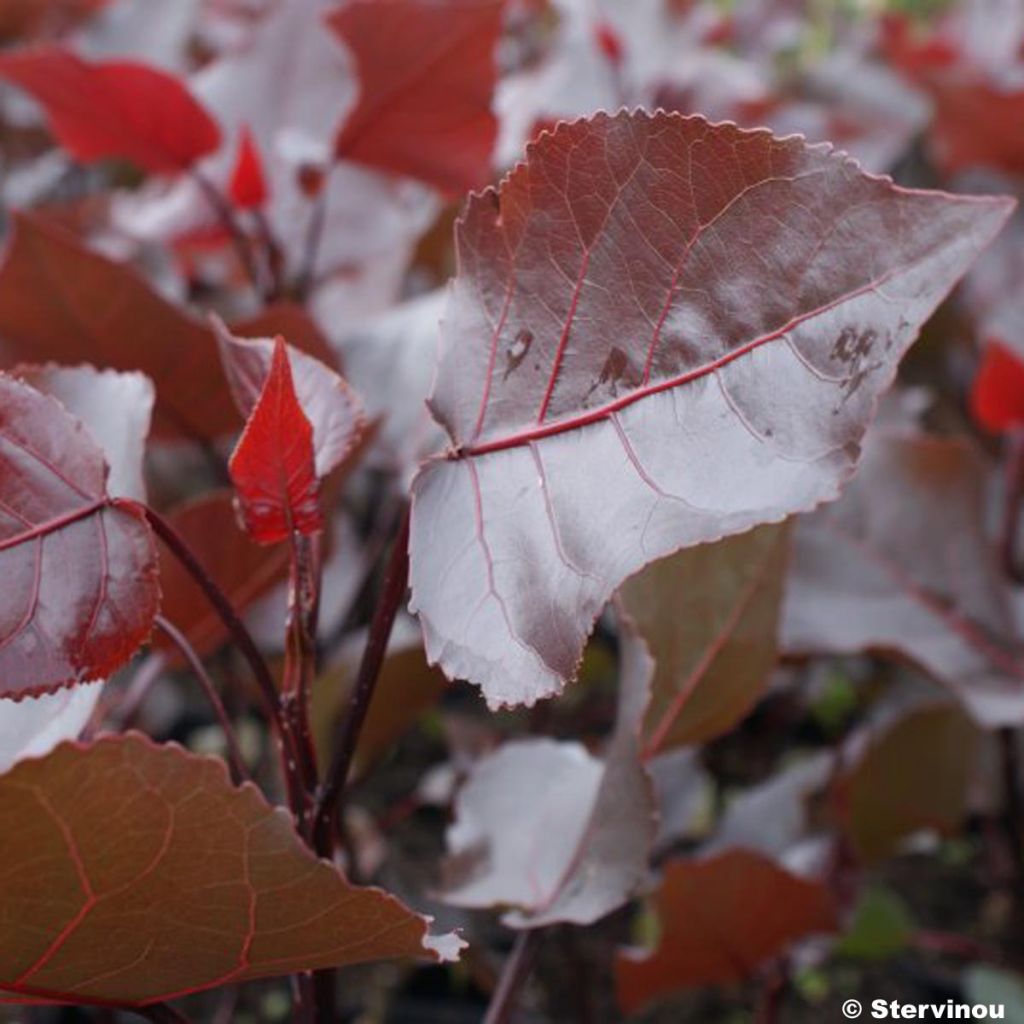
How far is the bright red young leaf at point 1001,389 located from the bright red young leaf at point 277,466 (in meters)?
0.60

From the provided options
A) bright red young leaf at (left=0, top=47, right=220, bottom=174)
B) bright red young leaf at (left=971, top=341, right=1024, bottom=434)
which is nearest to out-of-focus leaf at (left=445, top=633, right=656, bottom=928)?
bright red young leaf at (left=971, top=341, right=1024, bottom=434)

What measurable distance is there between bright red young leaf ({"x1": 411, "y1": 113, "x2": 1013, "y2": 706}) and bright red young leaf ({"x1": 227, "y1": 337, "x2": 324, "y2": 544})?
5 cm

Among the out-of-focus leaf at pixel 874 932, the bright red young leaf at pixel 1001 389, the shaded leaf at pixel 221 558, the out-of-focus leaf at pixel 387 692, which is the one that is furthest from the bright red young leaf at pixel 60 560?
the out-of-focus leaf at pixel 874 932

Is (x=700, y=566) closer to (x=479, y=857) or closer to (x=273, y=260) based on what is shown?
Result: (x=479, y=857)

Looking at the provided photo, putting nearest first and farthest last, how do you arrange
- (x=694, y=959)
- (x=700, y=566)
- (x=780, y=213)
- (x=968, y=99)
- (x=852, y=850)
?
(x=780, y=213), (x=700, y=566), (x=694, y=959), (x=852, y=850), (x=968, y=99)

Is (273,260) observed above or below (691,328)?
above

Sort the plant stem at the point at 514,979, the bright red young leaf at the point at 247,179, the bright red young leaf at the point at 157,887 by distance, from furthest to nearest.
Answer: the bright red young leaf at the point at 247,179 → the plant stem at the point at 514,979 → the bright red young leaf at the point at 157,887

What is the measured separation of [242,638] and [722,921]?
479mm

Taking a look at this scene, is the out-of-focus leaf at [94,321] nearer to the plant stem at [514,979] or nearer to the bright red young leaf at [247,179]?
the bright red young leaf at [247,179]

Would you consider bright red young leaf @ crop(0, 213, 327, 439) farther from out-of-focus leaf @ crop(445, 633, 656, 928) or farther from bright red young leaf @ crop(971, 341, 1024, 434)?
bright red young leaf @ crop(971, 341, 1024, 434)

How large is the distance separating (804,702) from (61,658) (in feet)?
3.69

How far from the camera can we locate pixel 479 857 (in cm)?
77

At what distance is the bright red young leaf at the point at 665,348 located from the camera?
17.7 inches

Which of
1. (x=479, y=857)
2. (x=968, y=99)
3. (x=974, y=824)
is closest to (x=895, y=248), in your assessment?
(x=479, y=857)
